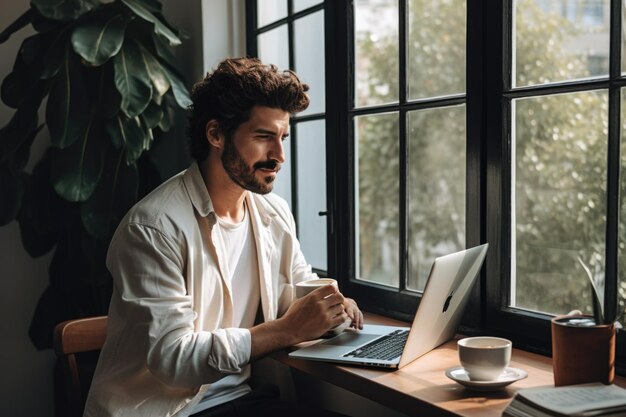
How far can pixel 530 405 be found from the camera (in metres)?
1.20

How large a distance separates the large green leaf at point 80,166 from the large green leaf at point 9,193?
211mm

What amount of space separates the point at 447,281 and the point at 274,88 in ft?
2.30

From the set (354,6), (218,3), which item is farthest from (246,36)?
(354,6)

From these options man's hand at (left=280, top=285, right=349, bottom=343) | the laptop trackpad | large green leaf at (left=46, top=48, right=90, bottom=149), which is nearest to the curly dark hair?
man's hand at (left=280, top=285, right=349, bottom=343)

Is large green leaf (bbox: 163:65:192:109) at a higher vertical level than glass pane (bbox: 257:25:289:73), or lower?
lower

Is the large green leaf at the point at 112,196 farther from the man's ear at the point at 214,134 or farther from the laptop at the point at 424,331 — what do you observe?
the laptop at the point at 424,331

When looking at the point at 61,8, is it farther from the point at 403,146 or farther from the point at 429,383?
the point at 429,383

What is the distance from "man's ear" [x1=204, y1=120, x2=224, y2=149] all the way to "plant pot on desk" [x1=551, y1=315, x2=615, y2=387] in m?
1.01

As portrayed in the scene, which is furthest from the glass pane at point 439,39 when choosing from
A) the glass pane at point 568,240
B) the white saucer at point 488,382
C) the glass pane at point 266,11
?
the white saucer at point 488,382

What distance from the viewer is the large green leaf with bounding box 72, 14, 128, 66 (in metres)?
2.32

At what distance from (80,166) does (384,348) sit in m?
1.40

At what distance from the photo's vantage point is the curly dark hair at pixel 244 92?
1.86 metres

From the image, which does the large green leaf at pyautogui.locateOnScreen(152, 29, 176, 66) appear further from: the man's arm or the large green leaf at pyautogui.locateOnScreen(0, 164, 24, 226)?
the man's arm

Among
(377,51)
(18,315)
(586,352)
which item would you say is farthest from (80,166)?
(377,51)
